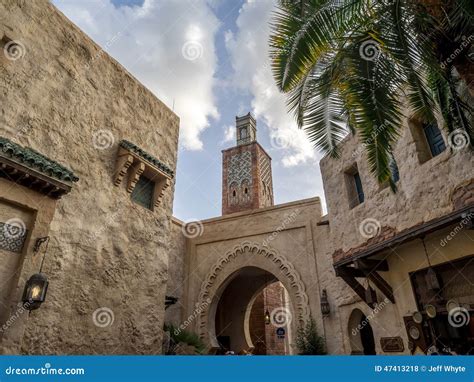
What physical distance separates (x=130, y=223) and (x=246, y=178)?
67.9 ft

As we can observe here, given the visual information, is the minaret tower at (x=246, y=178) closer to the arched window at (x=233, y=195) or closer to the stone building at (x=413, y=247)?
the arched window at (x=233, y=195)

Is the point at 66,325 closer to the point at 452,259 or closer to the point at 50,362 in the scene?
the point at 50,362

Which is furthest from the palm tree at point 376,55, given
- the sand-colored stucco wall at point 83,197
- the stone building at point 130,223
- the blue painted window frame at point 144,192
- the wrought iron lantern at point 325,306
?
the wrought iron lantern at point 325,306

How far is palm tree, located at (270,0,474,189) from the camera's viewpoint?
402cm

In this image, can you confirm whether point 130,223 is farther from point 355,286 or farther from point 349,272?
point 355,286

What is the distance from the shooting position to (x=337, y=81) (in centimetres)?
516

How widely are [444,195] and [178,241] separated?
29.7ft

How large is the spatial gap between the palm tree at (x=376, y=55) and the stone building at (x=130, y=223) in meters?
1.56

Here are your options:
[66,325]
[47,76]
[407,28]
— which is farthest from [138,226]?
[407,28]

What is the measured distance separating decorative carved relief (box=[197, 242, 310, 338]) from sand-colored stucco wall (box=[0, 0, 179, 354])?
13.6ft

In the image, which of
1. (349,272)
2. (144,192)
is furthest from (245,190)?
(349,272)

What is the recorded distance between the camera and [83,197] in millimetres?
6141

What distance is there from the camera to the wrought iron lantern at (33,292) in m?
4.30

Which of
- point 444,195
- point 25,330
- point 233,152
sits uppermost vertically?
point 233,152
